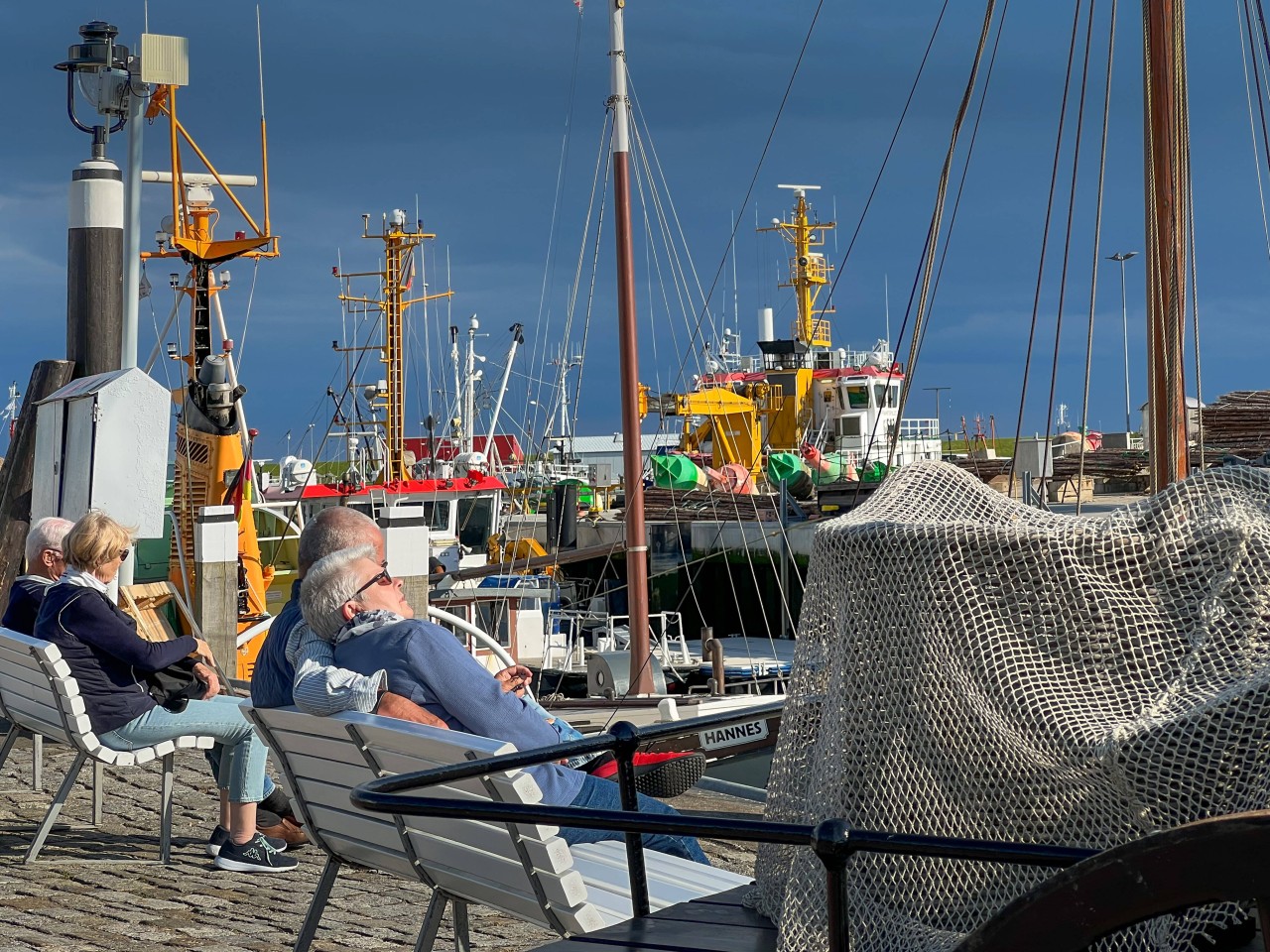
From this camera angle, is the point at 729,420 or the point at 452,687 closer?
the point at 452,687

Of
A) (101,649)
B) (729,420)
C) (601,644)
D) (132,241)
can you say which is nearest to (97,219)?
(132,241)

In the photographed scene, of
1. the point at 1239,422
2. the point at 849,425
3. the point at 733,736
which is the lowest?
the point at 733,736

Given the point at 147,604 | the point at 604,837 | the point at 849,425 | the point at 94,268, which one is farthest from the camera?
the point at 849,425

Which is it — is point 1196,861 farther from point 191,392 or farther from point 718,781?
point 191,392

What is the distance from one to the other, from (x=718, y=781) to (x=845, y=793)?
190 inches

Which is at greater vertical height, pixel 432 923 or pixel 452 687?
pixel 452 687

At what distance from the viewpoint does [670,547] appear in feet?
109

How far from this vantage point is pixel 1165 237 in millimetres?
7617

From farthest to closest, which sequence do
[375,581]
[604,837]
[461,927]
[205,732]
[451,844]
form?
[205,732] < [375,581] < [604,837] < [461,927] < [451,844]

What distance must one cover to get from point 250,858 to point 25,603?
1.48m

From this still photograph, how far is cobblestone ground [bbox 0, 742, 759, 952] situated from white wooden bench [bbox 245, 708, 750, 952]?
0.78m

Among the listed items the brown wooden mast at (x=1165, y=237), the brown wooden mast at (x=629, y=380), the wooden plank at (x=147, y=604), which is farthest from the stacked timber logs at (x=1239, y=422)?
the wooden plank at (x=147, y=604)

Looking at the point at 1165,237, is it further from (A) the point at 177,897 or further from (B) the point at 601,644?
(B) the point at 601,644

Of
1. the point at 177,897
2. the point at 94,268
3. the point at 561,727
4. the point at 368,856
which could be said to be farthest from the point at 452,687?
the point at 94,268
